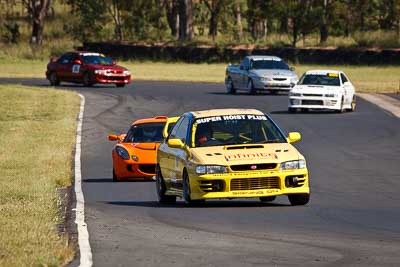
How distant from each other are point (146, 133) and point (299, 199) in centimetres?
727

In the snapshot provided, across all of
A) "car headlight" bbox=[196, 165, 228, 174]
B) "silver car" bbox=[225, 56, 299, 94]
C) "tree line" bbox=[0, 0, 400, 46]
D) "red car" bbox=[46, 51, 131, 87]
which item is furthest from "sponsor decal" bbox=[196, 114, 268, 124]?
"tree line" bbox=[0, 0, 400, 46]

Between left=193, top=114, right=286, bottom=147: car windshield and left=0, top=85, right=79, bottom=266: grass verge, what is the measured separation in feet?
7.03

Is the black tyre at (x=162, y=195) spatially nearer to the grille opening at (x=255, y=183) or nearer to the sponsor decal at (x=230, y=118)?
the sponsor decal at (x=230, y=118)

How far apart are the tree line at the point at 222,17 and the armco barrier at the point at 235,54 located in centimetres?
385

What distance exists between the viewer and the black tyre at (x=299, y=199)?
16.5m

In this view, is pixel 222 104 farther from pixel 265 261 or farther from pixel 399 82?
pixel 265 261

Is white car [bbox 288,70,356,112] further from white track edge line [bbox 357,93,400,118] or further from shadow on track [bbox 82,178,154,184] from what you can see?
shadow on track [bbox 82,178,154,184]

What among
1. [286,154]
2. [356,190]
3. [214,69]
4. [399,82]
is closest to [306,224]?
[286,154]

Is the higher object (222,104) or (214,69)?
(222,104)

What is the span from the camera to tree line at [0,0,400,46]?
82500mm

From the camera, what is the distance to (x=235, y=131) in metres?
17.1

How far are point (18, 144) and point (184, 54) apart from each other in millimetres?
45161

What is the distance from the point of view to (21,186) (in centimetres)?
1966

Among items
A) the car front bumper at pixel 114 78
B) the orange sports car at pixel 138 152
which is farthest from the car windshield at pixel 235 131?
the car front bumper at pixel 114 78
